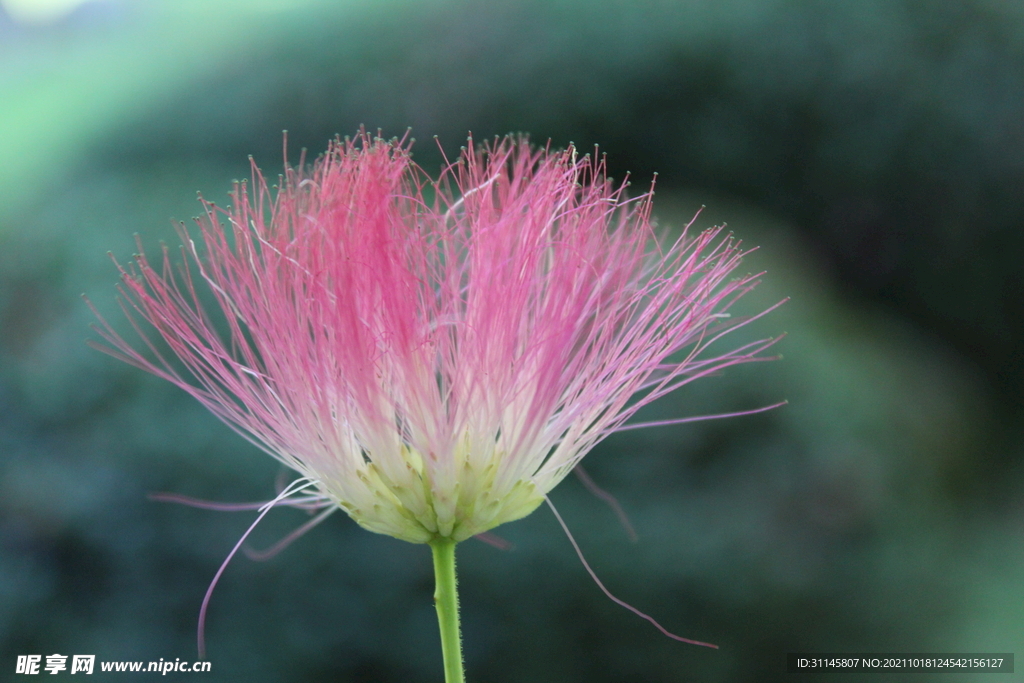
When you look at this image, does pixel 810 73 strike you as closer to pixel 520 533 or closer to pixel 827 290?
pixel 827 290

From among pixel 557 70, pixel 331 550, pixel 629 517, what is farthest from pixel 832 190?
pixel 331 550

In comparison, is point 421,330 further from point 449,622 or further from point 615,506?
point 615,506

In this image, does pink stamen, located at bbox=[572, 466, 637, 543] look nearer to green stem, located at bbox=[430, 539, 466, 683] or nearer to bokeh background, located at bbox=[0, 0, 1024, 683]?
bokeh background, located at bbox=[0, 0, 1024, 683]

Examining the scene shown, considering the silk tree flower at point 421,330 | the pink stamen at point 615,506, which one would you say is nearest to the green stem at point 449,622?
the silk tree flower at point 421,330

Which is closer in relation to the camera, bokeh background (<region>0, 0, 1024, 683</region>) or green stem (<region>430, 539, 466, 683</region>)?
green stem (<region>430, 539, 466, 683</region>)

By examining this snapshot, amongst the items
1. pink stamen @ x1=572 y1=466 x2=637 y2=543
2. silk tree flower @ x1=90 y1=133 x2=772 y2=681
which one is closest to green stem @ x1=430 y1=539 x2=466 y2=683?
silk tree flower @ x1=90 y1=133 x2=772 y2=681

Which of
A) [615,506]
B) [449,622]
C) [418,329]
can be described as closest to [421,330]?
[418,329]

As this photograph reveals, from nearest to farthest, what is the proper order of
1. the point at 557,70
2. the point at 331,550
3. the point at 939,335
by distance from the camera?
the point at 331,550, the point at 557,70, the point at 939,335
